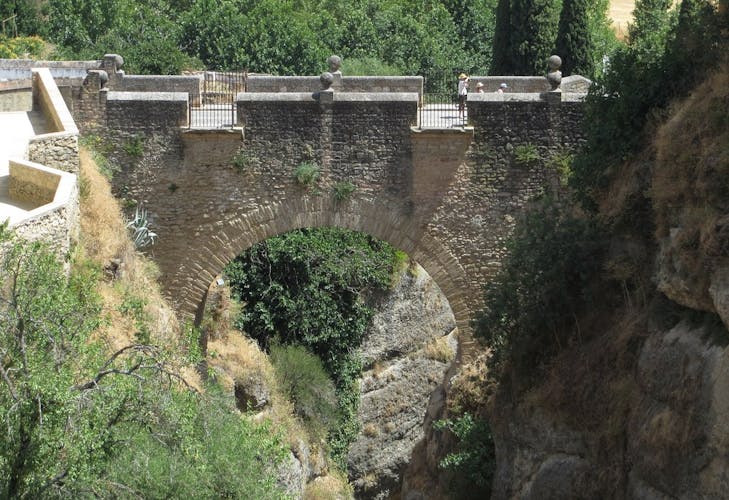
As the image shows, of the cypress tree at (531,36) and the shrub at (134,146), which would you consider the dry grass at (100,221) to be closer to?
the shrub at (134,146)

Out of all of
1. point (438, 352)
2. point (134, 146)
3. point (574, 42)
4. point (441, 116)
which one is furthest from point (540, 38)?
point (134, 146)

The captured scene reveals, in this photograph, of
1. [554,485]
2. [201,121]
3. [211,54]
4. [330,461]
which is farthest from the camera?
[211,54]

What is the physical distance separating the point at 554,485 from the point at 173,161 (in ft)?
28.1

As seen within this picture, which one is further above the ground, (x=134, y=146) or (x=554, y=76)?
(x=554, y=76)

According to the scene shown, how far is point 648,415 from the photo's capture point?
14.3 metres

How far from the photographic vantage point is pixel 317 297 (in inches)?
1041

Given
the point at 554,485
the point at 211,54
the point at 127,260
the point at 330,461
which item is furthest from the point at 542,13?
the point at 554,485

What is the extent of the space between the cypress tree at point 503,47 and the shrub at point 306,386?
368 inches

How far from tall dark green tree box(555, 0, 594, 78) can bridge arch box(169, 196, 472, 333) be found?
33.0 feet

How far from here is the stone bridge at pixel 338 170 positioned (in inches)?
826

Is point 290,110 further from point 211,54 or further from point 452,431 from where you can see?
point 211,54

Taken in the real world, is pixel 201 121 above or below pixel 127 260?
above

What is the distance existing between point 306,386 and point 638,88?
9.96m

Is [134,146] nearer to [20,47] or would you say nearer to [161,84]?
[161,84]
